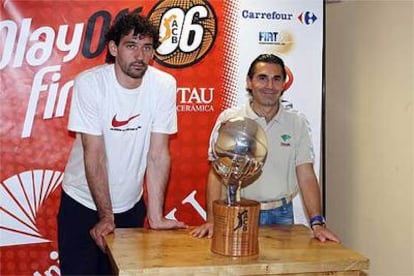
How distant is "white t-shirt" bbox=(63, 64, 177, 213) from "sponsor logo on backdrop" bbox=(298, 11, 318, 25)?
0.97 metres

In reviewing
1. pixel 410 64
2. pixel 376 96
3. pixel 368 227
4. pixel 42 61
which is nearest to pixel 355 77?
pixel 376 96

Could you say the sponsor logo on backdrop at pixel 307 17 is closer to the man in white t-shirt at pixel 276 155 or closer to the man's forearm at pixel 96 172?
the man in white t-shirt at pixel 276 155

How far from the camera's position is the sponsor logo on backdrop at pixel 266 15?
337 cm

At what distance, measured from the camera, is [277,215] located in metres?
2.94

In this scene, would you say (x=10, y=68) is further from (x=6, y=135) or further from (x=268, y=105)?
(x=268, y=105)

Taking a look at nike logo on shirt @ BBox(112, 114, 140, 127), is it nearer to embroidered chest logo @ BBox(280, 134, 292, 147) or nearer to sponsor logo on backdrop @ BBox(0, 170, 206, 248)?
sponsor logo on backdrop @ BBox(0, 170, 206, 248)

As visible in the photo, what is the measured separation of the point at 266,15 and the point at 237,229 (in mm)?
1754

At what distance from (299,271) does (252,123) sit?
50cm

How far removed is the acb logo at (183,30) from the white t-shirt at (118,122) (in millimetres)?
439

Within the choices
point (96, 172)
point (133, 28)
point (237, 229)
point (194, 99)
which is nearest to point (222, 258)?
point (237, 229)

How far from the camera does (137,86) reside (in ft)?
9.28

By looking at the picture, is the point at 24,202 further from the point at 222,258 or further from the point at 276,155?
the point at 222,258

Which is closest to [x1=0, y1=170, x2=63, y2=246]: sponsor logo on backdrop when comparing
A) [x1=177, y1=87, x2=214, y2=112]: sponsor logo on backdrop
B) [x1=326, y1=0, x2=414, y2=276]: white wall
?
[x1=177, y1=87, x2=214, y2=112]: sponsor logo on backdrop

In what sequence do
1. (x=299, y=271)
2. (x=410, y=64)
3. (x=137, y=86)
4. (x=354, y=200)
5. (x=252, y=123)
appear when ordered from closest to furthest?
(x=299, y=271)
(x=252, y=123)
(x=137, y=86)
(x=410, y=64)
(x=354, y=200)
